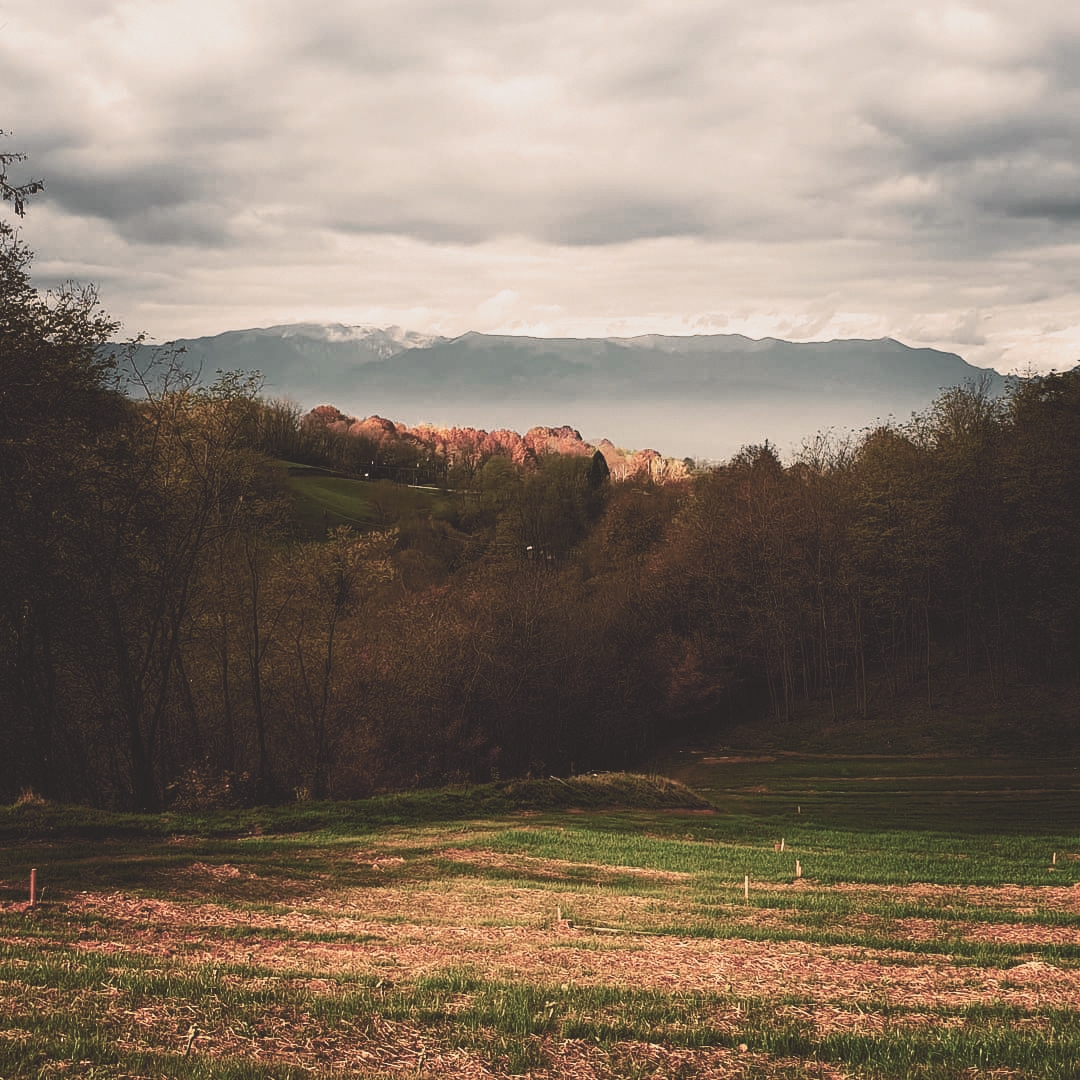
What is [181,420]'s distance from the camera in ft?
107

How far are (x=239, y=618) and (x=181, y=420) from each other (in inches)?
409

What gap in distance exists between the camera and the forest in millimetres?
28281

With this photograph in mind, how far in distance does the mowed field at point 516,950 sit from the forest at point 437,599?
849cm

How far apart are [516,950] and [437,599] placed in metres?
44.7

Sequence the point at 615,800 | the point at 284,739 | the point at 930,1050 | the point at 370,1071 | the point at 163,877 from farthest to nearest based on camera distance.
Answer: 1. the point at 284,739
2. the point at 615,800
3. the point at 163,877
4. the point at 930,1050
5. the point at 370,1071

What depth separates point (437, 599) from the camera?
57.4 metres

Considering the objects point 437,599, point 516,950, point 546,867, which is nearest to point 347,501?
point 437,599

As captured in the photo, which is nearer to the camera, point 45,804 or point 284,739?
point 45,804

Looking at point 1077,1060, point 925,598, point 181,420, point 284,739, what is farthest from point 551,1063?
point 925,598

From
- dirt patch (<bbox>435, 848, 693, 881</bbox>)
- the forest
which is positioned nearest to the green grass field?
the forest

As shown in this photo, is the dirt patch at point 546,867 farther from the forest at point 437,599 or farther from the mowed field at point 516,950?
the forest at point 437,599

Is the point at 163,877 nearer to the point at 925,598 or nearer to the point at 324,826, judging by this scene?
the point at 324,826

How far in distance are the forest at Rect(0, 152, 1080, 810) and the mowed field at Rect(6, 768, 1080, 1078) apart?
8491 mm

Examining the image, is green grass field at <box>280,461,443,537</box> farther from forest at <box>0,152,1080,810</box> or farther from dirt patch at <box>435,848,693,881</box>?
dirt patch at <box>435,848,693,881</box>
